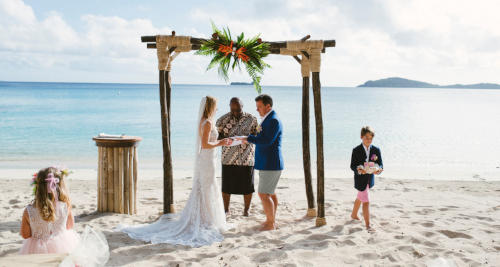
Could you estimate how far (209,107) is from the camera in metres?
4.73

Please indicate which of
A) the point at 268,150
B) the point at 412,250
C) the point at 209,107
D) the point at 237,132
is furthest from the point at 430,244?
the point at 209,107

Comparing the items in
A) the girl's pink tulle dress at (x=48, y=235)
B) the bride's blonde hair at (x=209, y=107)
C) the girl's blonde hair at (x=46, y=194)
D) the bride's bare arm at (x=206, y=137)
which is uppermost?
the bride's blonde hair at (x=209, y=107)

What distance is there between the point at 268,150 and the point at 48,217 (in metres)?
2.66

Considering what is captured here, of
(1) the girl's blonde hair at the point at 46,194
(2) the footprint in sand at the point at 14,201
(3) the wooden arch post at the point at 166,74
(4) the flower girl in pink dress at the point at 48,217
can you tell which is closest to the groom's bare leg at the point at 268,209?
(3) the wooden arch post at the point at 166,74

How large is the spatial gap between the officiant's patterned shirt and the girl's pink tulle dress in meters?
2.54

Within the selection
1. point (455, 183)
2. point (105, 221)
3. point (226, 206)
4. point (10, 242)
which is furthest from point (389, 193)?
point (10, 242)

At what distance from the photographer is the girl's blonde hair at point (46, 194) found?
314 cm

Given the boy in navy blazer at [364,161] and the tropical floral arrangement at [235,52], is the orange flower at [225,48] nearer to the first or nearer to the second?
the tropical floral arrangement at [235,52]

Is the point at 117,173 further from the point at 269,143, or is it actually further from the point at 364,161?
the point at 364,161

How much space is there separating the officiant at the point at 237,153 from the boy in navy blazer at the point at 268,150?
0.41m

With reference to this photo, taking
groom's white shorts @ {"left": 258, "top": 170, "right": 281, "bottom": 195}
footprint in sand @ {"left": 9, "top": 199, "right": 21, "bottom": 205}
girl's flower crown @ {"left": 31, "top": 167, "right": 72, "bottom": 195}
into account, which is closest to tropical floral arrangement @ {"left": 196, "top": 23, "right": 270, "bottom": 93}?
groom's white shorts @ {"left": 258, "top": 170, "right": 281, "bottom": 195}

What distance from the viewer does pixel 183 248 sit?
14.2ft

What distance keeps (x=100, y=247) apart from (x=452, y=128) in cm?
3062

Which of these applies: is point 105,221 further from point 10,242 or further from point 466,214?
point 466,214
